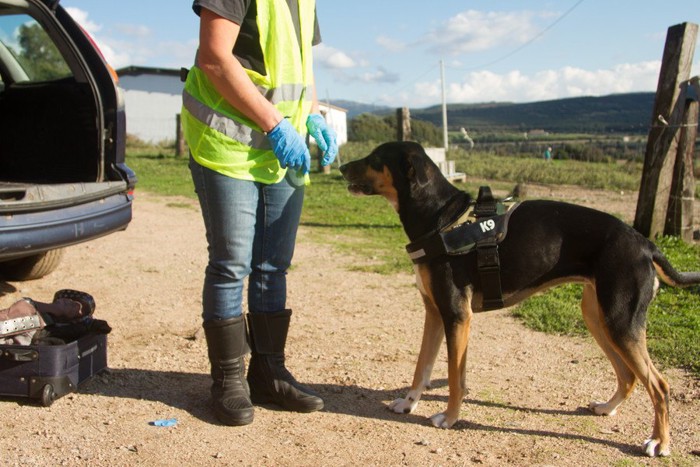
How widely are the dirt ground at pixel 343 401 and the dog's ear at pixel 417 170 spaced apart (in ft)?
4.08

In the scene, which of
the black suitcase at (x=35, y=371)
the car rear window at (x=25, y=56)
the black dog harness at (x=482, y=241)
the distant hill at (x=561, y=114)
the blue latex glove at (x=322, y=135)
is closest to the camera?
the black dog harness at (x=482, y=241)

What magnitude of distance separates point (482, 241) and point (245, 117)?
4.30 ft

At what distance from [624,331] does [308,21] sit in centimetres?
214

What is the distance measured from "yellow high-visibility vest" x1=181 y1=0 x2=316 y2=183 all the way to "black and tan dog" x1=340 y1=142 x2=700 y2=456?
1.95ft

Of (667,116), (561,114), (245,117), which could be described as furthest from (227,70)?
(561,114)

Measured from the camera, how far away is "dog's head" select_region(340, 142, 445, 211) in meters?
3.80

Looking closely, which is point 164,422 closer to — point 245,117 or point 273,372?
point 273,372

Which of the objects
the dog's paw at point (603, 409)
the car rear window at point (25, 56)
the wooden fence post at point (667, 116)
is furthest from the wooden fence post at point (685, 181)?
the car rear window at point (25, 56)

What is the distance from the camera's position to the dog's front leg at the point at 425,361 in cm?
389

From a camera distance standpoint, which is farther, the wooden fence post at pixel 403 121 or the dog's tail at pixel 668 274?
the wooden fence post at pixel 403 121

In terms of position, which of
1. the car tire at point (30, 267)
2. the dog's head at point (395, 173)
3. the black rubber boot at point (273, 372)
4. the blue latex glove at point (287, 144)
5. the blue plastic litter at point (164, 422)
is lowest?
the blue plastic litter at point (164, 422)

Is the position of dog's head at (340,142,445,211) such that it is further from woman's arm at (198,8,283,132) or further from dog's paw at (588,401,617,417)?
dog's paw at (588,401,617,417)

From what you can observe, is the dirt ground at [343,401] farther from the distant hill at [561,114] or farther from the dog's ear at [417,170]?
the distant hill at [561,114]

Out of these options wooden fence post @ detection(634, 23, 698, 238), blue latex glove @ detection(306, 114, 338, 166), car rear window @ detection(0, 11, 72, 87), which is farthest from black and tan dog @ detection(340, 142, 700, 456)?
wooden fence post @ detection(634, 23, 698, 238)
